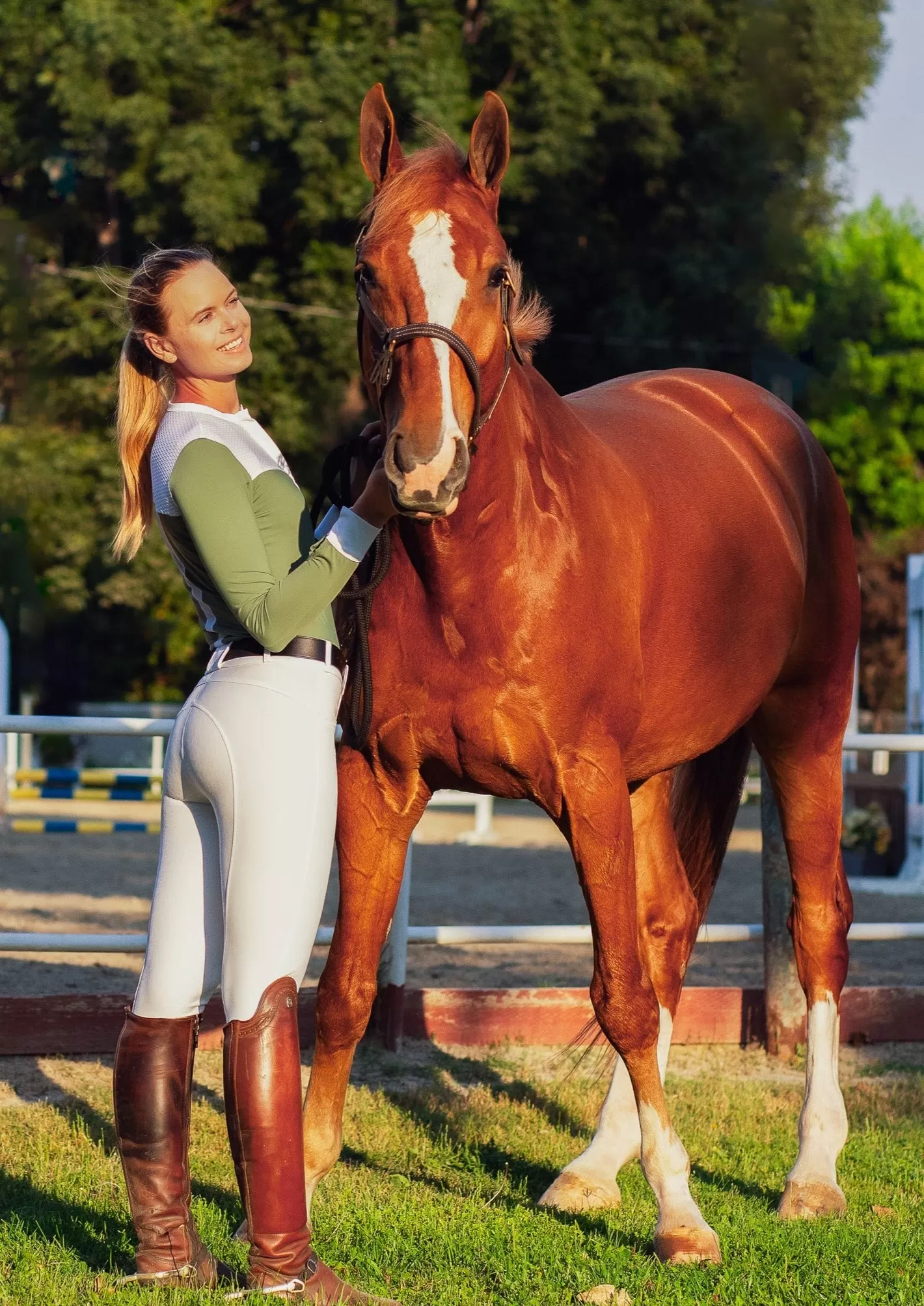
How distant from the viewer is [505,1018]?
538cm

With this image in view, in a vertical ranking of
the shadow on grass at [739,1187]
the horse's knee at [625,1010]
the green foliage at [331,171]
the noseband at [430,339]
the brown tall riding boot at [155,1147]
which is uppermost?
the green foliage at [331,171]

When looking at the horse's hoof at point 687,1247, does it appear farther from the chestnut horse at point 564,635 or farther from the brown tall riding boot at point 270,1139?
the brown tall riding boot at point 270,1139

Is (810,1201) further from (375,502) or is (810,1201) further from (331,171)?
(331,171)

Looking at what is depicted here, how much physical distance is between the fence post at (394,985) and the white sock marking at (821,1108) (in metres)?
1.50

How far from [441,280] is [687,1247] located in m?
2.16

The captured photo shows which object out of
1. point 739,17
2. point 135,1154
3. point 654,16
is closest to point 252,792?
point 135,1154

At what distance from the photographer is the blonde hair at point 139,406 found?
2.89 meters

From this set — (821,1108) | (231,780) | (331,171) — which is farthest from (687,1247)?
(331,171)

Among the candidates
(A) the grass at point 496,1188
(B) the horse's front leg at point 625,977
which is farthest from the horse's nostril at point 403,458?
(A) the grass at point 496,1188

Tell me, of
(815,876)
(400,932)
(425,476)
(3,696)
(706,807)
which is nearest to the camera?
(425,476)

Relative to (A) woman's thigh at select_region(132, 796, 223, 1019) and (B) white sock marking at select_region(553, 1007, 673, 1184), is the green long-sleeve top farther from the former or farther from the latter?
(B) white sock marking at select_region(553, 1007, 673, 1184)

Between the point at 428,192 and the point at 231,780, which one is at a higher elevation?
the point at 428,192

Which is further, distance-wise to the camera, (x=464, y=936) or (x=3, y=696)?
(x=3, y=696)

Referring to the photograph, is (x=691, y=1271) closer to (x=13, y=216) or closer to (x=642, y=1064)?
(x=642, y=1064)
